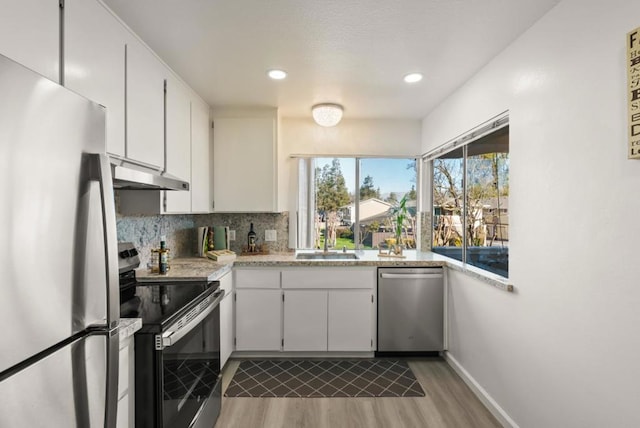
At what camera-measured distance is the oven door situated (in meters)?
1.43

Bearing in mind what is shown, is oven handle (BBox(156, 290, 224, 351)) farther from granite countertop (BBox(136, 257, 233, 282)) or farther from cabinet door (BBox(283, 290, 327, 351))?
cabinet door (BBox(283, 290, 327, 351))

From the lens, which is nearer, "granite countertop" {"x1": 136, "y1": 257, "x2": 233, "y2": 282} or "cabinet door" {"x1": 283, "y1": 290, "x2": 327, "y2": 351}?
"granite countertop" {"x1": 136, "y1": 257, "x2": 233, "y2": 282}

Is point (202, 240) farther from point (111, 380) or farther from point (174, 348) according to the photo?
point (111, 380)

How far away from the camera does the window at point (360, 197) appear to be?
3.71m

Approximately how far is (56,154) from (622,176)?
6.08 feet

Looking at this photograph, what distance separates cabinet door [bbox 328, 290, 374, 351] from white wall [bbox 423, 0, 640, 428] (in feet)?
3.45

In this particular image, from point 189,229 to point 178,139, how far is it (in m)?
1.16

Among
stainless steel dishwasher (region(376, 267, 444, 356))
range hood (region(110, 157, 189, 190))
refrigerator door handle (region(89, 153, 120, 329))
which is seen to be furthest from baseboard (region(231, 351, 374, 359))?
refrigerator door handle (region(89, 153, 120, 329))

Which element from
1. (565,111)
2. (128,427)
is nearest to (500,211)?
(565,111)

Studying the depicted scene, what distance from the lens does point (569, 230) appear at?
154 centimetres

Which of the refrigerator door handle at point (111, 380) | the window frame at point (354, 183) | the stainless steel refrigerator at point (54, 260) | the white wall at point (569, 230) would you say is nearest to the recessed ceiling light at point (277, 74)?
the window frame at point (354, 183)

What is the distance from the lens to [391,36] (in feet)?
6.23

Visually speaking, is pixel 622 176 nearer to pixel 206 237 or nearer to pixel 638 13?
pixel 638 13

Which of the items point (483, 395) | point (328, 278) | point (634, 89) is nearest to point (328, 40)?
point (634, 89)
